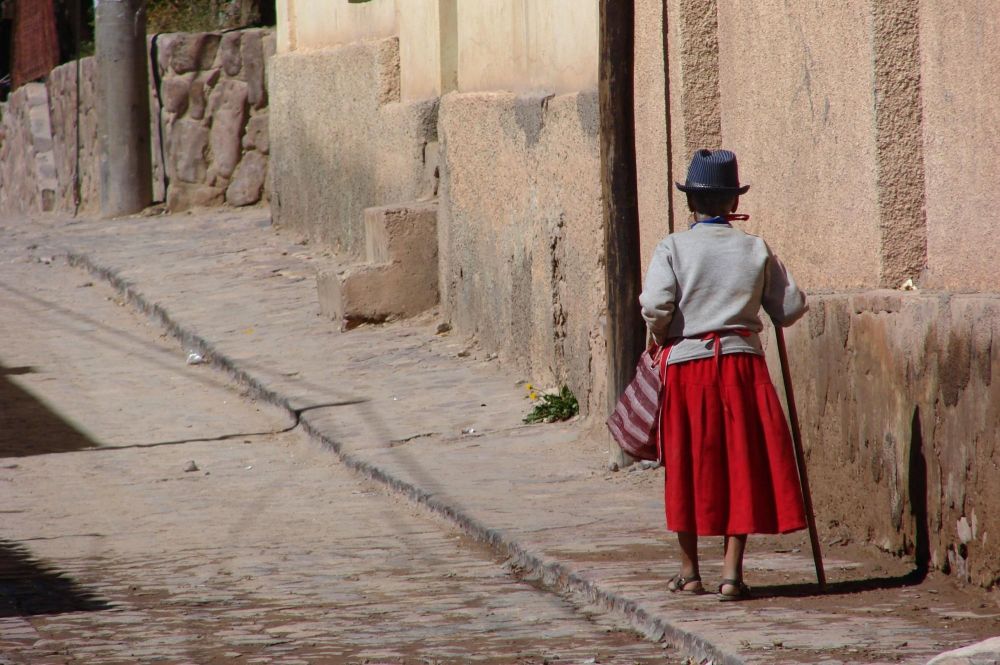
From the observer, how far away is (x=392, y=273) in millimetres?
11281

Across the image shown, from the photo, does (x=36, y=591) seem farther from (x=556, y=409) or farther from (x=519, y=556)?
(x=556, y=409)

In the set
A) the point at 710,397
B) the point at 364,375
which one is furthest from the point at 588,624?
the point at 364,375

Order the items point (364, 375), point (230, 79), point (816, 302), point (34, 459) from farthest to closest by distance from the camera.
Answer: point (230, 79), point (364, 375), point (34, 459), point (816, 302)

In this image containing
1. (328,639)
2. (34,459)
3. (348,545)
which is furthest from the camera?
(34,459)

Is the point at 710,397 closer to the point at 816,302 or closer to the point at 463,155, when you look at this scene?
the point at 816,302

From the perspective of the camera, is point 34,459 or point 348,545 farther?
point 34,459

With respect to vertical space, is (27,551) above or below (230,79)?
below

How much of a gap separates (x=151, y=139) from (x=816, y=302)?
508 inches

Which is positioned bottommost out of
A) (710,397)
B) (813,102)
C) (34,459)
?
(34,459)

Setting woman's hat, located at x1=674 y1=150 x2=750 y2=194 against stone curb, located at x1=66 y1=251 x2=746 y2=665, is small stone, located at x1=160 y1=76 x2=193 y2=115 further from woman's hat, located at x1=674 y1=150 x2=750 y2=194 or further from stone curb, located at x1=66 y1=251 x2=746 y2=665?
woman's hat, located at x1=674 y1=150 x2=750 y2=194

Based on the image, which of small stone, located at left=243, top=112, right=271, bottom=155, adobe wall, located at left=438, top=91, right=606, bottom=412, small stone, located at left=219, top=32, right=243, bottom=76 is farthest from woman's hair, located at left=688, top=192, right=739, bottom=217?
small stone, located at left=219, top=32, right=243, bottom=76

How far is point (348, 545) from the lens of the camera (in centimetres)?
647

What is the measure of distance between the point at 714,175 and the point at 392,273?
6397 mm

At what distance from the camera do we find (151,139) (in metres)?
17.7
